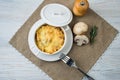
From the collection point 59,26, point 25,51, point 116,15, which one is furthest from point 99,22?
point 25,51

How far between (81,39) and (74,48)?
4cm

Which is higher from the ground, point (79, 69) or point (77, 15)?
point (77, 15)

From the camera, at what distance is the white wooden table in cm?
98

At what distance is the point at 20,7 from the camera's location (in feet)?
3.38

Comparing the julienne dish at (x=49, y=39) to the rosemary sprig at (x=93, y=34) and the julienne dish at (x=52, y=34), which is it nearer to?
the julienne dish at (x=52, y=34)

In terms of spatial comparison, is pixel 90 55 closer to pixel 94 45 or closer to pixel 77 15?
pixel 94 45

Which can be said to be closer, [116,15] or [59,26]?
[59,26]

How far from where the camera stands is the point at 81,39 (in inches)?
38.8

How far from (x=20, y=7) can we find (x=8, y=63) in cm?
20

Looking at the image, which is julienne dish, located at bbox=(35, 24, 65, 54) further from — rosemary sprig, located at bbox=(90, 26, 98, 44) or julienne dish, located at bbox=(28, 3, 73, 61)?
rosemary sprig, located at bbox=(90, 26, 98, 44)

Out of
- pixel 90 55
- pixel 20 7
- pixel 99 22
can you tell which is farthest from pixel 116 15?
pixel 20 7

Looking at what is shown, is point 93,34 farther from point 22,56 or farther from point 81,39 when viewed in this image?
point 22,56

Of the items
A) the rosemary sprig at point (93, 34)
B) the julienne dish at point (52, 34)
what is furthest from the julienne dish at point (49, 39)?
the rosemary sprig at point (93, 34)

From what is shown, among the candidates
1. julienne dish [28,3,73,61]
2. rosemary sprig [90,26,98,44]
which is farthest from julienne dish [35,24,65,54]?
rosemary sprig [90,26,98,44]
